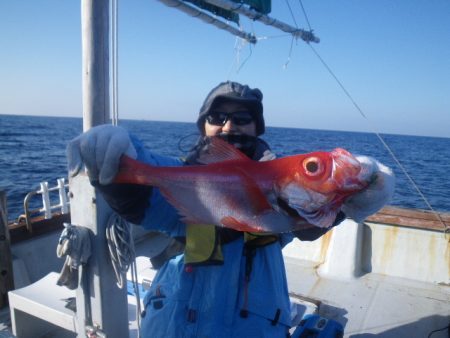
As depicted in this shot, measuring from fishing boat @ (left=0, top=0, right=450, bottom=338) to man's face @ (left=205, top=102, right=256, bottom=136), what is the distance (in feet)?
2.85

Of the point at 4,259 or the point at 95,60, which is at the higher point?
the point at 95,60

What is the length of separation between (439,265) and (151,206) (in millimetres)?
5410

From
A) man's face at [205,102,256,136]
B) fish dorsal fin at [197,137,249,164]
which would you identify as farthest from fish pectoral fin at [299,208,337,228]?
man's face at [205,102,256,136]

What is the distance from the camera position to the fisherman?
2037 millimetres

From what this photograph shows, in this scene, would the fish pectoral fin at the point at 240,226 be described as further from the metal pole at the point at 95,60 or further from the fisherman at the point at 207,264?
the metal pole at the point at 95,60

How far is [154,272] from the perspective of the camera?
4332 millimetres

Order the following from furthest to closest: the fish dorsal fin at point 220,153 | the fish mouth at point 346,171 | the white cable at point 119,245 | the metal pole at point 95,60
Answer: the white cable at point 119,245 → the metal pole at point 95,60 → the fish dorsal fin at point 220,153 → the fish mouth at point 346,171

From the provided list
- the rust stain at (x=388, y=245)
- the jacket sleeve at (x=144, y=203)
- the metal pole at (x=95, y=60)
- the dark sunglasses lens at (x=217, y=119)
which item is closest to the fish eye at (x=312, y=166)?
the dark sunglasses lens at (x=217, y=119)

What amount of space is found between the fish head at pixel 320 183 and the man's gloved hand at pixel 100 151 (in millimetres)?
976

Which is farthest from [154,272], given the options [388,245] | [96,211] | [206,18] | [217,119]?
[206,18]

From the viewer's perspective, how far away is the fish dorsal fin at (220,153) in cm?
206

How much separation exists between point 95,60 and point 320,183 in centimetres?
189

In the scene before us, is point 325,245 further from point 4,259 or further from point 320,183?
point 4,259

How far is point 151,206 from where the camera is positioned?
2.31 meters
